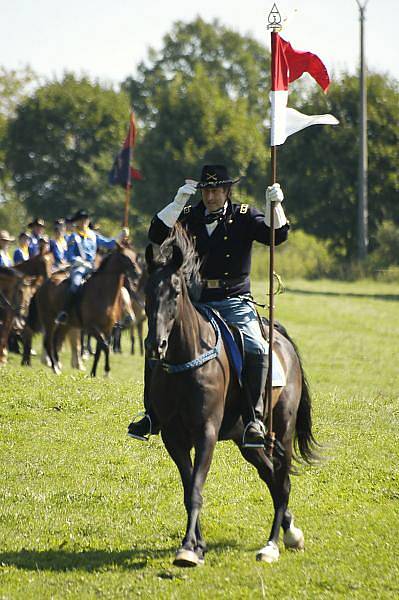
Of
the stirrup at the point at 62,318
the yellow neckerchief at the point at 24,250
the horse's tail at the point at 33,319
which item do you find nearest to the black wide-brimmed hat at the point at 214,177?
the stirrup at the point at 62,318

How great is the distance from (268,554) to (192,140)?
62.4m

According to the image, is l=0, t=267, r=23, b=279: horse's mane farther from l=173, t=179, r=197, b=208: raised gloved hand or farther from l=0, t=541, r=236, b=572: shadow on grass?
l=173, t=179, r=197, b=208: raised gloved hand

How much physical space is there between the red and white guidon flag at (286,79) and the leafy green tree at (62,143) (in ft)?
238

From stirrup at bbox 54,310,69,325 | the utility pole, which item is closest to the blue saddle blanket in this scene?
stirrup at bbox 54,310,69,325

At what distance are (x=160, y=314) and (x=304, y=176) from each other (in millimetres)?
50672

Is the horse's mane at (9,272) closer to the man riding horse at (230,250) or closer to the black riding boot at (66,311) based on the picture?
the black riding boot at (66,311)

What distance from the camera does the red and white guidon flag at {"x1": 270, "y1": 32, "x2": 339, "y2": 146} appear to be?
923cm

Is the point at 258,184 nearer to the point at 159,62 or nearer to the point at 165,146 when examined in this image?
the point at 165,146

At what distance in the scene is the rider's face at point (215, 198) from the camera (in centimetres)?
898

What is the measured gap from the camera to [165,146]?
68.9m

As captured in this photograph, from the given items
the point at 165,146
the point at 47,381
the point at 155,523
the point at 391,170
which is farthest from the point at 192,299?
the point at 165,146

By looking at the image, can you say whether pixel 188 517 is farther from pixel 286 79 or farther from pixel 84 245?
pixel 84 245

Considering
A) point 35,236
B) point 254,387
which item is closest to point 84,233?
point 35,236

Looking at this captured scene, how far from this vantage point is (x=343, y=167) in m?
57.1
